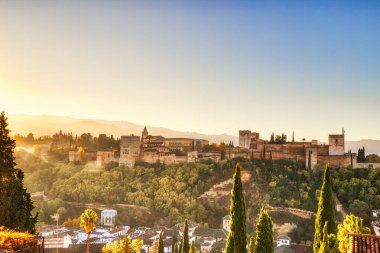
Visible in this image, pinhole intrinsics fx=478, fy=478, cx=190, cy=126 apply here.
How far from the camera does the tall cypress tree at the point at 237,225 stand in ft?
48.6

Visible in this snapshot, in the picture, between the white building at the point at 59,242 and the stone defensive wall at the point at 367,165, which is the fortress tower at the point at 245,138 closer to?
the stone defensive wall at the point at 367,165

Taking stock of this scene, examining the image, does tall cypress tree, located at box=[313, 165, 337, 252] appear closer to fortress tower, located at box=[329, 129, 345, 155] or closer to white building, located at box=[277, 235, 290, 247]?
white building, located at box=[277, 235, 290, 247]

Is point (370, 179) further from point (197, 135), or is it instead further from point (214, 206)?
point (197, 135)

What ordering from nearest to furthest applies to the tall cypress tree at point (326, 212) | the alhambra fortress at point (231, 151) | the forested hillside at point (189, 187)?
the tall cypress tree at point (326, 212), the forested hillside at point (189, 187), the alhambra fortress at point (231, 151)

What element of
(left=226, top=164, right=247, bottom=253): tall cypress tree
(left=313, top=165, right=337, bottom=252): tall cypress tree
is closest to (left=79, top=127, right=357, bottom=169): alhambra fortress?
(left=313, top=165, right=337, bottom=252): tall cypress tree

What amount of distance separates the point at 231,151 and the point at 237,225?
51962 millimetres

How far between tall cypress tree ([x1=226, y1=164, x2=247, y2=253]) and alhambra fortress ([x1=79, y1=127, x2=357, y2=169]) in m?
47.6

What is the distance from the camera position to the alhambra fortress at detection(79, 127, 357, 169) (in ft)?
201

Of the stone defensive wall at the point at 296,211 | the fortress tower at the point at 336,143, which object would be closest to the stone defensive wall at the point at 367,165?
the fortress tower at the point at 336,143

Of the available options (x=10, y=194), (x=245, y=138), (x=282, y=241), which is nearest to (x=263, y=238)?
(x=10, y=194)

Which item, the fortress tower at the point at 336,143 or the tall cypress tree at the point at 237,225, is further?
the fortress tower at the point at 336,143

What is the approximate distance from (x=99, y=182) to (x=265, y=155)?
23.3m

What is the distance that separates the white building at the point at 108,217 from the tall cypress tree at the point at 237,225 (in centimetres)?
4413

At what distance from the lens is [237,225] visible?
49.1ft
